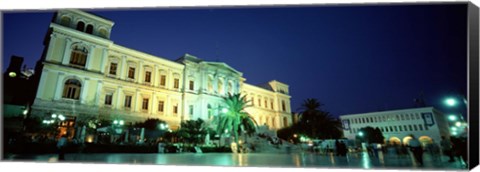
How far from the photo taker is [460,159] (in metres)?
10.9

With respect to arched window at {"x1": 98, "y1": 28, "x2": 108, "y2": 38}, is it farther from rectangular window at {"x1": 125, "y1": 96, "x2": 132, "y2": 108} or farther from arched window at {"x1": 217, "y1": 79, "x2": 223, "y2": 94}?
arched window at {"x1": 217, "y1": 79, "x2": 223, "y2": 94}

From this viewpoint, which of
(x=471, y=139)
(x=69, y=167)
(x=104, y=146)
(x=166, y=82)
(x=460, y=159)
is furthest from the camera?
(x=166, y=82)

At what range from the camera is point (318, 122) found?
34.0m

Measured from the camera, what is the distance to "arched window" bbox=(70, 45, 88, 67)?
21.4 m

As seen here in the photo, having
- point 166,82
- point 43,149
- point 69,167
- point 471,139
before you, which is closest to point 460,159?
point 471,139

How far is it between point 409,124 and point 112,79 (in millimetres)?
43704

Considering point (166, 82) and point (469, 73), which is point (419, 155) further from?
point (166, 82)

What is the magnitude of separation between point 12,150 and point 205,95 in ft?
58.9

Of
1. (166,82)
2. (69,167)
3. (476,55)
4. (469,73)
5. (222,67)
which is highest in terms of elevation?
(222,67)

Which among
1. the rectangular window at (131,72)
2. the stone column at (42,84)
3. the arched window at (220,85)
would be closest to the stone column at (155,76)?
the rectangular window at (131,72)

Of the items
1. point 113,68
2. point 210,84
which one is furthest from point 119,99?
point 210,84

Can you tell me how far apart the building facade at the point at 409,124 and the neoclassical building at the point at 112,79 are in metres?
29.2

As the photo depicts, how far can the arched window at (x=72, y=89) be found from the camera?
800 inches

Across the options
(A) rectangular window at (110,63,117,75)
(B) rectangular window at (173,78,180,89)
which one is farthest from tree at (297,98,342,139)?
(A) rectangular window at (110,63,117,75)
